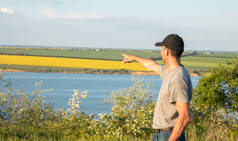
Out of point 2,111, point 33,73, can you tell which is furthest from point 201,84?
point 33,73

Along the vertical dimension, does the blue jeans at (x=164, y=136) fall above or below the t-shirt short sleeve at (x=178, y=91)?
below

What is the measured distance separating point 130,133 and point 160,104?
16.3 feet

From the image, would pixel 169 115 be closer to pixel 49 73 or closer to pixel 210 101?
pixel 210 101

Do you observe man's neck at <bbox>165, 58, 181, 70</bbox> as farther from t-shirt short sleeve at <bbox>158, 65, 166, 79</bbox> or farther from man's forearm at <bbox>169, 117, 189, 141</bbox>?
man's forearm at <bbox>169, 117, 189, 141</bbox>

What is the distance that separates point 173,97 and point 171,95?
25 millimetres

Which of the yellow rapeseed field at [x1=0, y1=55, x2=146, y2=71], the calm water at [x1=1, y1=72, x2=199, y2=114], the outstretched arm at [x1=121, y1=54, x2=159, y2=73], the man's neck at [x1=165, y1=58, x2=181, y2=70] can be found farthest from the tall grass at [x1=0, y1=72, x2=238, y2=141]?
the yellow rapeseed field at [x1=0, y1=55, x2=146, y2=71]

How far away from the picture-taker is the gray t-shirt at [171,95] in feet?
10.6

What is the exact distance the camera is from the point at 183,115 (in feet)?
10.6

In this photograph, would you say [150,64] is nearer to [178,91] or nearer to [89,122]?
[178,91]

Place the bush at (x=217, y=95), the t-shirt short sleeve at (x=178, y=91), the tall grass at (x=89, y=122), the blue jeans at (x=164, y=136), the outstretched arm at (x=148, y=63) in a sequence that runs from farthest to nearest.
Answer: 1. the bush at (x=217, y=95)
2. the tall grass at (x=89, y=122)
3. the outstretched arm at (x=148, y=63)
4. the blue jeans at (x=164, y=136)
5. the t-shirt short sleeve at (x=178, y=91)

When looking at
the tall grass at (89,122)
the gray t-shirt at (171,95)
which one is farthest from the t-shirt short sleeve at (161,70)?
the tall grass at (89,122)

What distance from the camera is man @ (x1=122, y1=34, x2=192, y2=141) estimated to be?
3.23 m

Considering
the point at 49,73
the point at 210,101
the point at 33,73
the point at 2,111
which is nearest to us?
the point at 2,111

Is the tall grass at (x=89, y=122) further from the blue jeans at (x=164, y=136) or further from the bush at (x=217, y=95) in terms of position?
the blue jeans at (x=164, y=136)
